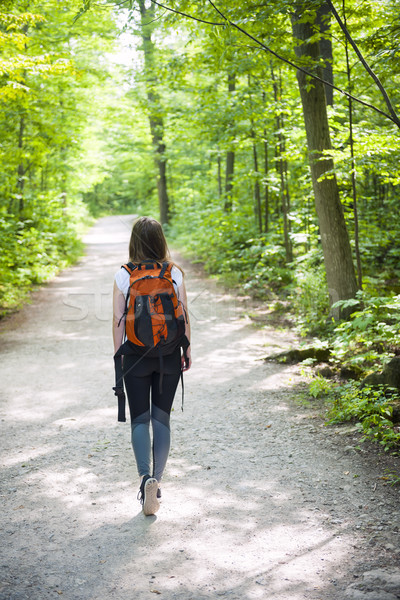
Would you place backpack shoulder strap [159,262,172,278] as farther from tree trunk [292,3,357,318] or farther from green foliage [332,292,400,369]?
tree trunk [292,3,357,318]

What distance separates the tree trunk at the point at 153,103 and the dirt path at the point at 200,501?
26.2ft

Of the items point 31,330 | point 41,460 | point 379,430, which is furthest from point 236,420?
point 31,330

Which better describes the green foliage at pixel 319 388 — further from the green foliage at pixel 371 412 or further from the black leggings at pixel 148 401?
the black leggings at pixel 148 401

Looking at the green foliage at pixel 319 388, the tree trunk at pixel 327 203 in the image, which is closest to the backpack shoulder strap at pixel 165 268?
the green foliage at pixel 319 388

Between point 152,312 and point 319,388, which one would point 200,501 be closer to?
point 152,312

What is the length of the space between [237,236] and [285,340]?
6433 mm

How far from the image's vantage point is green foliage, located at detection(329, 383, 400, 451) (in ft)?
14.1

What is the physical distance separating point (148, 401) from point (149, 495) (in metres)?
0.62

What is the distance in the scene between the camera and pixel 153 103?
15.3m

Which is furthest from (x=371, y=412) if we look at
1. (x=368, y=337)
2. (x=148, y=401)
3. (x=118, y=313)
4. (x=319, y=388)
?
(x=118, y=313)

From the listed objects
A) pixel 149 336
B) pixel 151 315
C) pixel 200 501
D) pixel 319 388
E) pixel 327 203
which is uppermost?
pixel 327 203

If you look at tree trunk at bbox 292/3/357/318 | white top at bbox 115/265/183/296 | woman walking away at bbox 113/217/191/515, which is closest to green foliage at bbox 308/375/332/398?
tree trunk at bbox 292/3/357/318

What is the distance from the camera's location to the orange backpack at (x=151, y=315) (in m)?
3.21

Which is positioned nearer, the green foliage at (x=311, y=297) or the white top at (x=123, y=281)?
the white top at (x=123, y=281)
